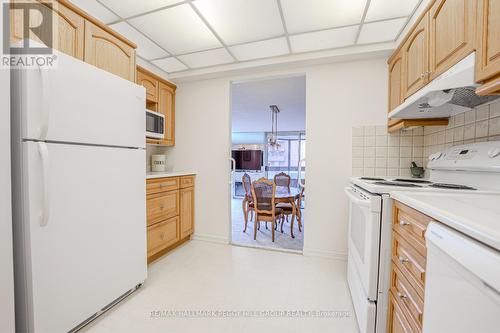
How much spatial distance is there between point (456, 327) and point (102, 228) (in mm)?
1755

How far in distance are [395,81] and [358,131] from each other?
21.9 inches

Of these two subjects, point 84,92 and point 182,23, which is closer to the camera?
point 84,92

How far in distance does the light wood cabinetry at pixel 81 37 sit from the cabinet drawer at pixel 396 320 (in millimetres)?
2523

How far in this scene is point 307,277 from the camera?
2.00 meters

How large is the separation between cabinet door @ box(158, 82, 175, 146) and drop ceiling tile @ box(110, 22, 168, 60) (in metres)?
0.37

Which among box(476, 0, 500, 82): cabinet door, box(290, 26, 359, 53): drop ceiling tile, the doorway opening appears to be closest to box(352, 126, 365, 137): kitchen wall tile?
the doorway opening

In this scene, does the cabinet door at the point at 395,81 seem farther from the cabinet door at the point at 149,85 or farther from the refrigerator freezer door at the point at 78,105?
the cabinet door at the point at 149,85

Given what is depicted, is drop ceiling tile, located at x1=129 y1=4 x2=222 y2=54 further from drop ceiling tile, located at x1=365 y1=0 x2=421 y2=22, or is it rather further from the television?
the television

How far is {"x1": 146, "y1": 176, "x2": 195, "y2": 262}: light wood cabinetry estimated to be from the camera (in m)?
2.16

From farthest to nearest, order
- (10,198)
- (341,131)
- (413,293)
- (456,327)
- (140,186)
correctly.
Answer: (341,131) → (140,186) → (10,198) → (413,293) → (456,327)

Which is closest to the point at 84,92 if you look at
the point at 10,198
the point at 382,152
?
the point at 10,198

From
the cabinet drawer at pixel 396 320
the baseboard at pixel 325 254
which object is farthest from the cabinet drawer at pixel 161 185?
the cabinet drawer at pixel 396 320

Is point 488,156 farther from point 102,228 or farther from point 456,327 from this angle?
point 102,228

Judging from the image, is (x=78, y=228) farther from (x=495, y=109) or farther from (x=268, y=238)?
(x=495, y=109)
